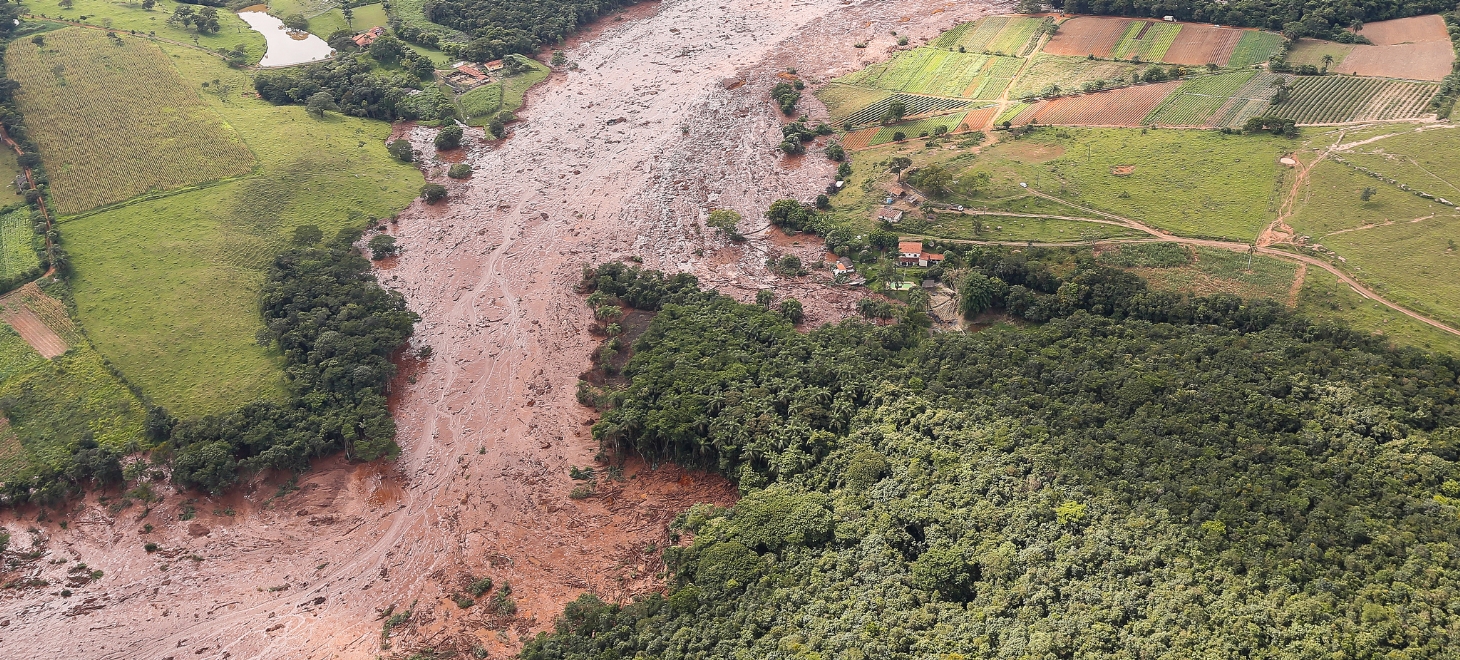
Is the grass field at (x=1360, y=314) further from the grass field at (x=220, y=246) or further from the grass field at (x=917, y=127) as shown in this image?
the grass field at (x=220, y=246)

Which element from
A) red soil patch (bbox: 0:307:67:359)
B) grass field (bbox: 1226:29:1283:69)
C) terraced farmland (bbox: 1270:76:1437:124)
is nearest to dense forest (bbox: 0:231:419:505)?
red soil patch (bbox: 0:307:67:359)

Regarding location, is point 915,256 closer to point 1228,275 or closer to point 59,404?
point 1228,275

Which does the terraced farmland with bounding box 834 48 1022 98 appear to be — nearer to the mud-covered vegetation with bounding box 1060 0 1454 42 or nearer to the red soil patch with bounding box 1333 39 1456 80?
the mud-covered vegetation with bounding box 1060 0 1454 42

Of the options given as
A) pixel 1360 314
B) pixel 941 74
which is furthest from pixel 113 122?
pixel 1360 314

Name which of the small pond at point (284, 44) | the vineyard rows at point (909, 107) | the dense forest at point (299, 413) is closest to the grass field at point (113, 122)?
the small pond at point (284, 44)

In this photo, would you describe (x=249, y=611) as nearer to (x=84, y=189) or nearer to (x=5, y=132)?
(x=84, y=189)
